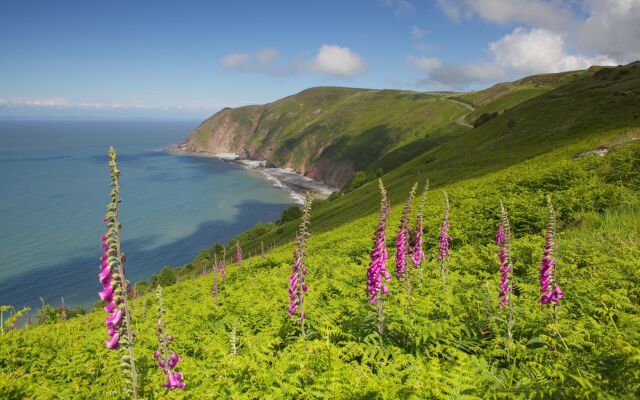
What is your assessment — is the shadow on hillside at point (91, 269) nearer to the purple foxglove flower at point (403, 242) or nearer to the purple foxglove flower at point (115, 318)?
the purple foxglove flower at point (115, 318)

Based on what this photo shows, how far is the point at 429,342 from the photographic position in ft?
23.1

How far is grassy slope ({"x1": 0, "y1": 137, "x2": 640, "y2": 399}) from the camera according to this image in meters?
5.02

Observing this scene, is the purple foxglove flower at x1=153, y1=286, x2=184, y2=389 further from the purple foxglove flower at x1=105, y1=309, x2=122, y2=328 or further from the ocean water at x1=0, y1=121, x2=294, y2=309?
the ocean water at x1=0, y1=121, x2=294, y2=309

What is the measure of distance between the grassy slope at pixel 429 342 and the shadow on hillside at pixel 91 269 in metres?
73.1

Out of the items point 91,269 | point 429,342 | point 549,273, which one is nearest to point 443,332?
point 429,342

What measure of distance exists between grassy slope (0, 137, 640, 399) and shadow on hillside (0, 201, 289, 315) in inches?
2880

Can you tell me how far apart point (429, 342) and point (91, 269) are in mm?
104956

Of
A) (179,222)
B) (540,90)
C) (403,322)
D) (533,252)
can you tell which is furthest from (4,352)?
(540,90)

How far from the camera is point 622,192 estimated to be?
17.7m

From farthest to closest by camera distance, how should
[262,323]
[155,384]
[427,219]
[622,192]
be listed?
[427,219] < [622,192] < [262,323] < [155,384]

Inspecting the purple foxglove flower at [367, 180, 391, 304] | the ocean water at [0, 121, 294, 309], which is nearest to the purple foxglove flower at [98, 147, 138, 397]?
the purple foxglove flower at [367, 180, 391, 304]

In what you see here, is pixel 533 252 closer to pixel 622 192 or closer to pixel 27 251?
pixel 622 192

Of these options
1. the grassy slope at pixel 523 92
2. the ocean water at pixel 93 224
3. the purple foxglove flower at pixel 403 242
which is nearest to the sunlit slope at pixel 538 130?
the purple foxglove flower at pixel 403 242

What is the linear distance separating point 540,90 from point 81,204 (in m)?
192
